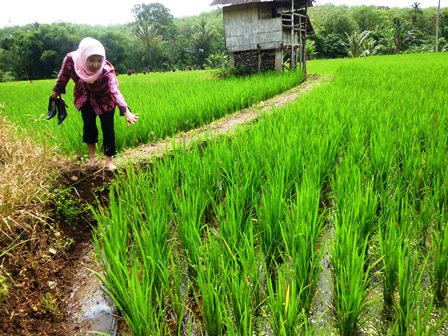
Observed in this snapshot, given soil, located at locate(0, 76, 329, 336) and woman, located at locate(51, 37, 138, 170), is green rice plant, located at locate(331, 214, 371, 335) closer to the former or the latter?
soil, located at locate(0, 76, 329, 336)

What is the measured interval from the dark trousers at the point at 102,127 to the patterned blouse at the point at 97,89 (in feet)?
0.18

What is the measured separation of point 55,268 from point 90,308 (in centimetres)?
47

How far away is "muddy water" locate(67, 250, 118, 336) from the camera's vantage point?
157cm

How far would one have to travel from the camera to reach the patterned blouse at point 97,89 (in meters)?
2.86

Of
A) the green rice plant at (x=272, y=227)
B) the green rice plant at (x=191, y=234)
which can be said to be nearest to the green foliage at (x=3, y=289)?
the green rice plant at (x=191, y=234)

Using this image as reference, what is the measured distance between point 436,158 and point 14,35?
44.7 metres

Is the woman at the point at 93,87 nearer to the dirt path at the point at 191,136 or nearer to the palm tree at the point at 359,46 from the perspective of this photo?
the dirt path at the point at 191,136

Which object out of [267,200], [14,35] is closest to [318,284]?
[267,200]

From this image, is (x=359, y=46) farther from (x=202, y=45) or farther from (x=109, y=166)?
(x=109, y=166)

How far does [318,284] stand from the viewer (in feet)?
5.46

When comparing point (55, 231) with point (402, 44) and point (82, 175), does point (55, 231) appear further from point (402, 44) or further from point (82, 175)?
point (402, 44)

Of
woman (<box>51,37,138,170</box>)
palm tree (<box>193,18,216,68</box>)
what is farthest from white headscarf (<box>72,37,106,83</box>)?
palm tree (<box>193,18,216,68</box>)

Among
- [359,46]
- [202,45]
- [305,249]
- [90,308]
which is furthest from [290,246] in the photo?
[202,45]

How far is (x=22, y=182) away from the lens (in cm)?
238
